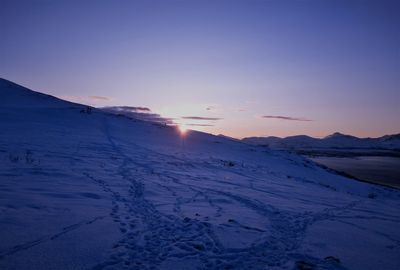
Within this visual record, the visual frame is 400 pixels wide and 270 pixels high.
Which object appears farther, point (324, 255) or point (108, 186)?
point (108, 186)

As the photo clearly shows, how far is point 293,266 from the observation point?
5031 mm

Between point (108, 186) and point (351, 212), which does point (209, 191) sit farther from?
point (351, 212)

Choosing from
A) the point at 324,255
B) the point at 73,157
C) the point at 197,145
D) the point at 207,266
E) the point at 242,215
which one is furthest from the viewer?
the point at 197,145

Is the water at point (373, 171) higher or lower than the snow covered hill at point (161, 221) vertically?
lower

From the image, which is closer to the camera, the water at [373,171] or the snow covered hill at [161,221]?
the snow covered hill at [161,221]

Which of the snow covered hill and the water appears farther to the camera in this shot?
the water

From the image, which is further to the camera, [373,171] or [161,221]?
[373,171]

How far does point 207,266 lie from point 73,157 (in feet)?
34.8

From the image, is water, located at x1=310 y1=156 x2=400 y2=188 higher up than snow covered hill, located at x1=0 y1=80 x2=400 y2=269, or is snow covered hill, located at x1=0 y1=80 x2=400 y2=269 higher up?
snow covered hill, located at x1=0 y1=80 x2=400 y2=269

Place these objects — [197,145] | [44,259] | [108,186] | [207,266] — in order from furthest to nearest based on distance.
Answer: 1. [197,145]
2. [108,186]
3. [207,266]
4. [44,259]

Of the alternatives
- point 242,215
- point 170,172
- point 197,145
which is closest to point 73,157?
point 170,172

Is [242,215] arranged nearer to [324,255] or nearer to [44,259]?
[324,255]

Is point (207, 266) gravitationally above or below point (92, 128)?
below

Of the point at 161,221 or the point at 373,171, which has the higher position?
the point at 161,221
